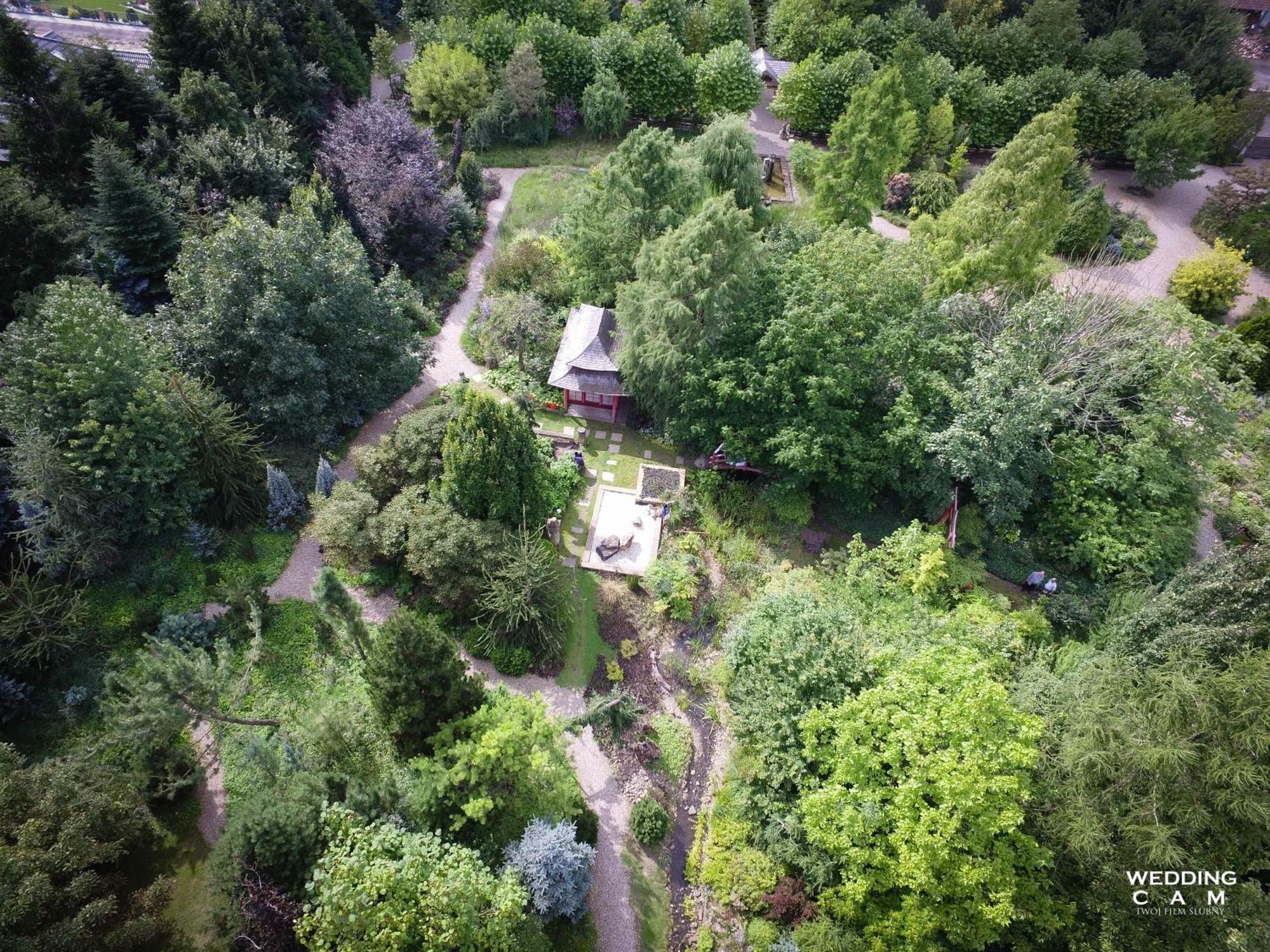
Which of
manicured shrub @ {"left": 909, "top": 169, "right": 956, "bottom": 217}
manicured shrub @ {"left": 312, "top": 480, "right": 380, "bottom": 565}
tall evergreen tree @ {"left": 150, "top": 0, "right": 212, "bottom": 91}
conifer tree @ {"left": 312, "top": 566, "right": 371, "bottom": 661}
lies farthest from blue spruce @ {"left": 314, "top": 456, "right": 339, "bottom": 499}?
manicured shrub @ {"left": 909, "top": 169, "right": 956, "bottom": 217}

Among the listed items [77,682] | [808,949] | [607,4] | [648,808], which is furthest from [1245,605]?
[607,4]

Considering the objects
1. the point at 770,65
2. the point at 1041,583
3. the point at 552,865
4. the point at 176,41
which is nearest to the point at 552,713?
the point at 552,865

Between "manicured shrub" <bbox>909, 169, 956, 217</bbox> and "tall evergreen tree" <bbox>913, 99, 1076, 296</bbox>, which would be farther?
"manicured shrub" <bbox>909, 169, 956, 217</bbox>

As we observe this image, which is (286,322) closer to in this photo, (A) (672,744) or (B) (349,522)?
(B) (349,522)

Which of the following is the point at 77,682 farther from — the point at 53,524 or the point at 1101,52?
the point at 1101,52

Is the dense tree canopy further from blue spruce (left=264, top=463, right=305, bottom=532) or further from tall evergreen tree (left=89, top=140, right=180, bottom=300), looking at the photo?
blue spruce (left=264, top=463, right=305, bottom=532)
